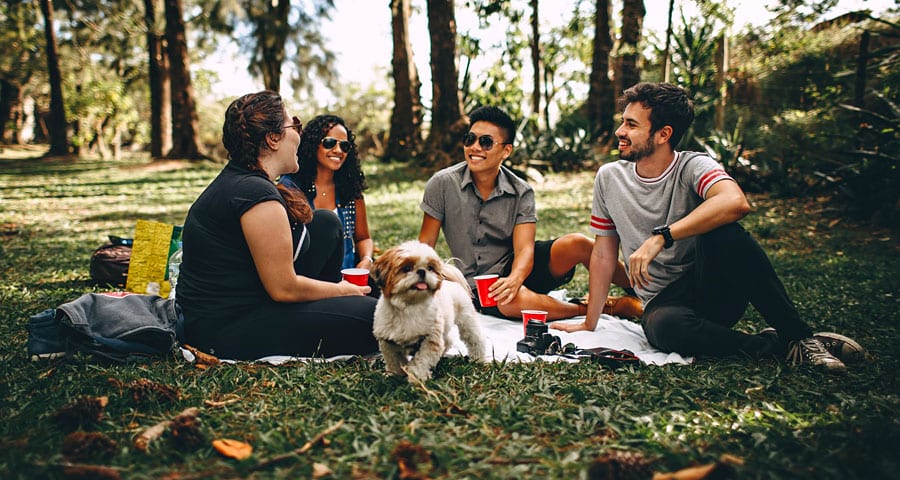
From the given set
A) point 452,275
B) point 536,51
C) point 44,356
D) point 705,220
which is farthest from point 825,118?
point 536,51

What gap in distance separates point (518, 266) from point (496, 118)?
3.58 feet

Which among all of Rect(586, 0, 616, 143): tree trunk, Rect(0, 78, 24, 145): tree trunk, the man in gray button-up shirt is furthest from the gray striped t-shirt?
Rect(0, 78, 24, 145): tree trunk

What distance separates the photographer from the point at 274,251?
3029 mm

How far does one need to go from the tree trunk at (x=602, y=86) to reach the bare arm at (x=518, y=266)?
13.1 meters

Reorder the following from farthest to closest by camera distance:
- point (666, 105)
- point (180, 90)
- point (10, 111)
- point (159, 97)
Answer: point (10, 111), point (159, 97), point (180, 90), point (666, 105)

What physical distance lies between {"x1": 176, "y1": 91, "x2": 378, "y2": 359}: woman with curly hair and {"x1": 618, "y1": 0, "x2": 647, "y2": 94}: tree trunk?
41.3ft

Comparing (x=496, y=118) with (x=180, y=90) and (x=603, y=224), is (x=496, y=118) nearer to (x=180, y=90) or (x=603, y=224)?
(x=603, y=224)

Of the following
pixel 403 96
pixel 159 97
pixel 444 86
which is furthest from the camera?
pixel 159 97

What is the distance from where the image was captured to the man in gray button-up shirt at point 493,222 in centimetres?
438

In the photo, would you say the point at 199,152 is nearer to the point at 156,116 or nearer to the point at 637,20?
the point at 156,116

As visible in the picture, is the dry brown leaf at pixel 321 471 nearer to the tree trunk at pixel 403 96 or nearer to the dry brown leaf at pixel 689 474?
the dry brown leaf at pixel 689 474

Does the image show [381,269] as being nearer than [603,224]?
Yes

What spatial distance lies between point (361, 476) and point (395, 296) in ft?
3.43

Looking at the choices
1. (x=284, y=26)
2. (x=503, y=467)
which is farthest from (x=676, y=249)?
(x=284, y=26)
